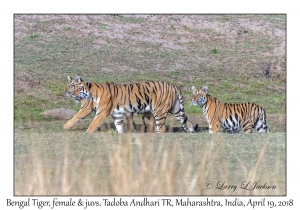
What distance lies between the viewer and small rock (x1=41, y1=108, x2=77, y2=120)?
46.2 ft

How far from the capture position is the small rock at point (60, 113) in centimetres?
1409

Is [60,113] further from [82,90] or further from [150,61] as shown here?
[150,61]

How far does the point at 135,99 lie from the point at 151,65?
6.83 m

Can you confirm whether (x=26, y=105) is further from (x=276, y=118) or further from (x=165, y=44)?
(x=165, y=44)

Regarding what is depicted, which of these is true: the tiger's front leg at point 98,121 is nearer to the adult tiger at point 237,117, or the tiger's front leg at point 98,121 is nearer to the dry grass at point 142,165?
the dry grass at point 142,165

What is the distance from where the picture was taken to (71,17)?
21.6 m

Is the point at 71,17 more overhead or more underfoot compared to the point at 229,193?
more overhead

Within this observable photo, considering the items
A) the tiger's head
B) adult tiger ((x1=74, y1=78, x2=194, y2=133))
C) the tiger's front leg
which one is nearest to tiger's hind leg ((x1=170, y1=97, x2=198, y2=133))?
adult tiger ((x1=74, y1=78, x2=194, y2=133))

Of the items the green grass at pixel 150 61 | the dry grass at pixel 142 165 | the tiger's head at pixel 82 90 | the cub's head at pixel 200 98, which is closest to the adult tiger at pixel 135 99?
the tiger's head at pixel 82 90

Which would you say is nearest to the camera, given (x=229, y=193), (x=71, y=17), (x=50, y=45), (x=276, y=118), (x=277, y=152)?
(x=229, y=193)

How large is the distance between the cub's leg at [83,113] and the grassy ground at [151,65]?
120mm

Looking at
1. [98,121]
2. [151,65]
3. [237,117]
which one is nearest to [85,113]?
[98,121]

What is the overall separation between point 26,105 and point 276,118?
16.4 ft

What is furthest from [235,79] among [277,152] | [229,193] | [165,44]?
[229,193]
